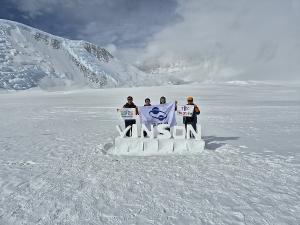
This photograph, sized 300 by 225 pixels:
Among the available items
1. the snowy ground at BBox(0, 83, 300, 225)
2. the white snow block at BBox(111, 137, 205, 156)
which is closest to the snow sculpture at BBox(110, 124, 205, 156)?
the white snow block at BBox(111, 137, 205, 156)

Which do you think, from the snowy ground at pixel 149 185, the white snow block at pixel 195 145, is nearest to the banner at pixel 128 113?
the snowy ground at pixel 149 185

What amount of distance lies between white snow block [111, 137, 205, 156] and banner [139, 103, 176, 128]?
112 centimetres

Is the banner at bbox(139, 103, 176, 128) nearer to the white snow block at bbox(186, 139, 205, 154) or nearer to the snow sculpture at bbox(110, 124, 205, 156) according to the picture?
the snow sculpture at bbox(110, 124, 205, 156)

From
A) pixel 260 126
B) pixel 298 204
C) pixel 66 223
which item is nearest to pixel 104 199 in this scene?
pixel 66 223

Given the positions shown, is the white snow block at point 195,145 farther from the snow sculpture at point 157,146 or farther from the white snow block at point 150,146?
the white snow block at point 150,146

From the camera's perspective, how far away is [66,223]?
4.71m

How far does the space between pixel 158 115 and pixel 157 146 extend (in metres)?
1.42

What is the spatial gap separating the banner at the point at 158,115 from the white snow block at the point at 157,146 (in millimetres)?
1118

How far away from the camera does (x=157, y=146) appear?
367 inches

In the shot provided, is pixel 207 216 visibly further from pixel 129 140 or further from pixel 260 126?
pixel 260 126

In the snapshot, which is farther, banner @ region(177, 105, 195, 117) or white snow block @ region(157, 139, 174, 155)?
banner @ region(177, 105, 195, 117)

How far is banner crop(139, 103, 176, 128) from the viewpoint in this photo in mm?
10336

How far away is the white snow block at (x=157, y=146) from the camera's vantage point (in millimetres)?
9281

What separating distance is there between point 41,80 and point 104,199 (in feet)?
675
